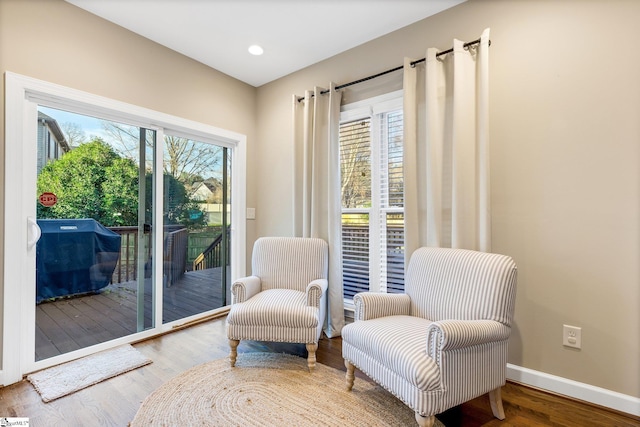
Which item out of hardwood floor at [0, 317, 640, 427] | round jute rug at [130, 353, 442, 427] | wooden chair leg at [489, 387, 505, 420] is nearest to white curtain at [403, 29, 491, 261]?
wooden chair leg at [489, 387, 505, 420]

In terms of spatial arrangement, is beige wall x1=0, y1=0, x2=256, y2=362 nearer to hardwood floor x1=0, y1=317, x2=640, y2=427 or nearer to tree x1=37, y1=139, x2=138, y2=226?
tree x1=37, y1=139, x2=138, y2=226

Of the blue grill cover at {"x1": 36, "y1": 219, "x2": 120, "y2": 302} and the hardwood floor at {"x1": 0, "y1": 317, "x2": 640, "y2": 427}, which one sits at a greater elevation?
the blue grill cover at {"x1": 36, "y1": 219, "x2": 120, "y2": 302}

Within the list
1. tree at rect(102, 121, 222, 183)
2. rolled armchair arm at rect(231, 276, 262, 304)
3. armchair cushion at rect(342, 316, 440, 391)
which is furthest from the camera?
tree at rect(102, 121, 222, 183)

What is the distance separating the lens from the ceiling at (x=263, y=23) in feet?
7.39

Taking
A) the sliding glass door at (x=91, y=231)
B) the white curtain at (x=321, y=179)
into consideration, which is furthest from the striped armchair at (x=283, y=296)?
the sliding glass door at (x=91, y=231)

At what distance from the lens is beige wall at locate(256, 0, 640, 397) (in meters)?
1.70

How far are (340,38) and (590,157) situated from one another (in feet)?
A: 6.89

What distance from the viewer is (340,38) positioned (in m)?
2.69

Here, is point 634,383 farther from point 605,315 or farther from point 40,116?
point 40,116

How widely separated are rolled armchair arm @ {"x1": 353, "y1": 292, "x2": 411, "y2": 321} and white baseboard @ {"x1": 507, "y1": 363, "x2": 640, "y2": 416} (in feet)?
2.79

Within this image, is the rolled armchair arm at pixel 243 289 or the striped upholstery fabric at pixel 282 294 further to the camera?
the rolled armchair arm at pixel 243 289

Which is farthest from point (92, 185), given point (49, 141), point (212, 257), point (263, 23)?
point (263, 23)

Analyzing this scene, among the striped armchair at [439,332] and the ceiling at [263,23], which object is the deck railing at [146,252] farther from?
the striped armchair at [439,332]

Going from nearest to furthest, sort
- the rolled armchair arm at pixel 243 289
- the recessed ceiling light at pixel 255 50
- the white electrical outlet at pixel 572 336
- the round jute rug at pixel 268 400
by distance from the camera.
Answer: the round jute rug at pixel 268 400 < the white electrical outlet at pixel 572 336 < the rolled armchair arm at pixel 243 289 < the recessed ceiling light at pixel 255 50
